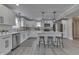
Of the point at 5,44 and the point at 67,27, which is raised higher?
the point at 67,27

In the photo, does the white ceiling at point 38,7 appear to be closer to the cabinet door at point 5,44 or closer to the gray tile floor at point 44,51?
the gray tile floor at point 44,51

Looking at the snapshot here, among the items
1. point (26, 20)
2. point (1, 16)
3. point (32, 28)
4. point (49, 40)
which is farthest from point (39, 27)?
point (1, 16)

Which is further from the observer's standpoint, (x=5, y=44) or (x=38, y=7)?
(x=38, y=7)

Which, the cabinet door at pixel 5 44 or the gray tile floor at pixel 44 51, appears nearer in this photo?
the cabinet door at pixel 5 44

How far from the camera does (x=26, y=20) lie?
31.9 ft

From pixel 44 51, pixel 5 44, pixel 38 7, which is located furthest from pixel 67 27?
pixel 5 44

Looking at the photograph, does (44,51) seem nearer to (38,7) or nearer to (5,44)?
(5,44)

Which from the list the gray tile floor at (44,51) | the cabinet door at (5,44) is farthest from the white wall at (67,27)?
the cabinet door at (5,44)

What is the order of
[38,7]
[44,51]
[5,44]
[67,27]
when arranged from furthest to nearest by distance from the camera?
[67,27]
[38,7]
[44,51]
[5,44]

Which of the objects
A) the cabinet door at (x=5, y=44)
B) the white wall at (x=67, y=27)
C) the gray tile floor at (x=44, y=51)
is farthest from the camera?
the white wall at (x=67, y=27)

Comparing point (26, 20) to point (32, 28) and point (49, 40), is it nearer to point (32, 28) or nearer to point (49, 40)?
point (32, 28)

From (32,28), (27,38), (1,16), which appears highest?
(1,16)

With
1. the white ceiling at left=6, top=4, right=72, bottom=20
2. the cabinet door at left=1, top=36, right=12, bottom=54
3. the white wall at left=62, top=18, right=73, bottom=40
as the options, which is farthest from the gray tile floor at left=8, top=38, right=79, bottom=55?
the white wall at left=62, top=18, right=73, bottom=40
